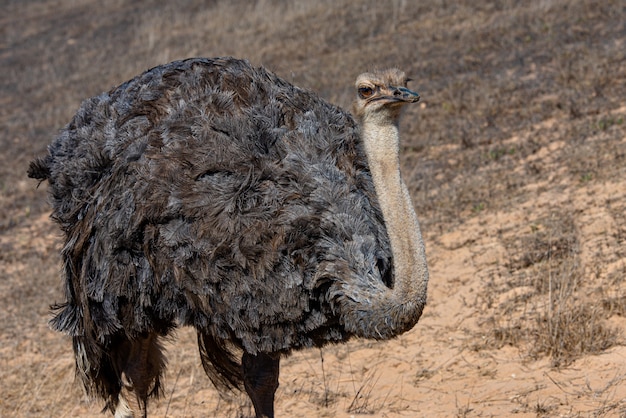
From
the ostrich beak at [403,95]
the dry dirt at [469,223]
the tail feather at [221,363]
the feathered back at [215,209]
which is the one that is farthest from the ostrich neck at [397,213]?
the tail feather at [221,363]

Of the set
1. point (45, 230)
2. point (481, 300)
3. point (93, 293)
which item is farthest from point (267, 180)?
point (45, 230)

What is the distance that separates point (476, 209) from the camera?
7.34m

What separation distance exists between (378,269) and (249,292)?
0.52 m

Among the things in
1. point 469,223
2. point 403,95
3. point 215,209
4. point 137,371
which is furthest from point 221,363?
point 469,223

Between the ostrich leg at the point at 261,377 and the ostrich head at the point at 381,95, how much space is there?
4.84 ft

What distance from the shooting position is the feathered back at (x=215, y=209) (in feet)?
11.9

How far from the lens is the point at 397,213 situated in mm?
3268

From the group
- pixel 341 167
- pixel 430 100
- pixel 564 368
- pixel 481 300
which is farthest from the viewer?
pixel 430 100

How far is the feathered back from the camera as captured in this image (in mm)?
3623

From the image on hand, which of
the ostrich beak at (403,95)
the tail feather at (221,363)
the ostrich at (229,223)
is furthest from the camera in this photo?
the tail feather at (221,363)

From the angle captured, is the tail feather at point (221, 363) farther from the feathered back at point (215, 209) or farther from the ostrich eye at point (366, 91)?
the ostrich eye at point (366, 91)

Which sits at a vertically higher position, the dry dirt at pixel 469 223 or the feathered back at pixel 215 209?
the feathered back at pixel 215 209

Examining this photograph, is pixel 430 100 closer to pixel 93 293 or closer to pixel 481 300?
pixel 481 300

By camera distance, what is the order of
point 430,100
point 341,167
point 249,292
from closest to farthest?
point 249,292
point 341,167
point 430,100
